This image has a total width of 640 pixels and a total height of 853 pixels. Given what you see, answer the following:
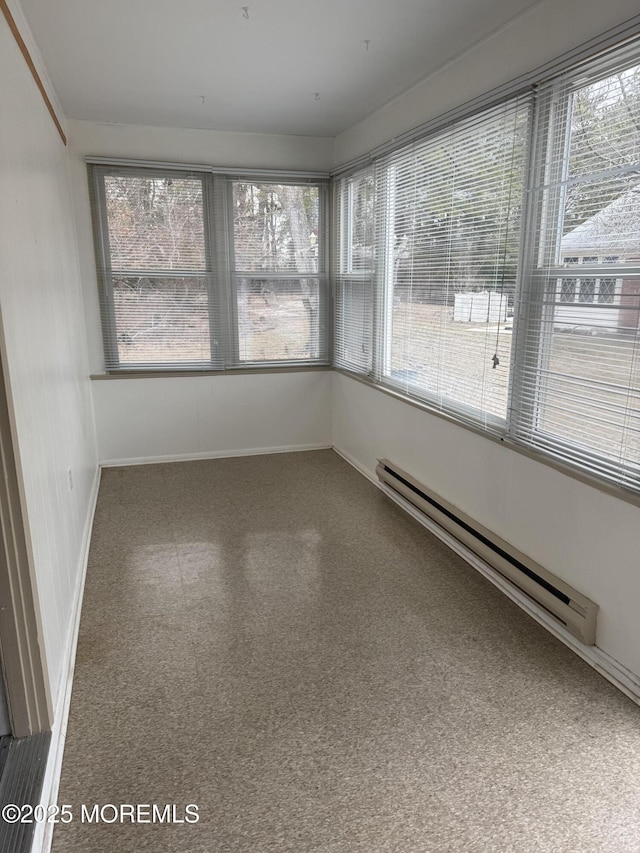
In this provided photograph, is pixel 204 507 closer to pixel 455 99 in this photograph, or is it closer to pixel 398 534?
pixel 398 534

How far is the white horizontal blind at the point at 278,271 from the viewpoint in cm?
457

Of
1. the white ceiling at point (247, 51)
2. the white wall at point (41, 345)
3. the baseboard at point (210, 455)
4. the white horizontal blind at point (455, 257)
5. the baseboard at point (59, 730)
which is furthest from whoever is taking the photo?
the baseboard at point (210, 455)

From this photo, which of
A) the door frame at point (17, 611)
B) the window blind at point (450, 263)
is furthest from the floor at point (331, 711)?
the window blind at point (450, 263)

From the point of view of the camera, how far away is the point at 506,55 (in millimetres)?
2535

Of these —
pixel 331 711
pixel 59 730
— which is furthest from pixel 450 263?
pixel 59 730

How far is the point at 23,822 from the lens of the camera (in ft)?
4.78

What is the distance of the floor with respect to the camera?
61.7 inches

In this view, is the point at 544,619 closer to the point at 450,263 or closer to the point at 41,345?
the point at 450,263

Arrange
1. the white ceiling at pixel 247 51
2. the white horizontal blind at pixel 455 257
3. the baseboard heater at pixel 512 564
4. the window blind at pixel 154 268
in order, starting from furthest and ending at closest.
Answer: the window blind at pixel 154 268, the white horizontal blind at pixel 455 257, the white ceiling at pixel 247 51, the baseboard heater at pixel 512 564

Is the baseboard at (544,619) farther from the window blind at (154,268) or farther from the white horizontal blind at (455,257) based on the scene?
the window blind at (154,268)

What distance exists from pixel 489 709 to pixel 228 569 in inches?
57.7

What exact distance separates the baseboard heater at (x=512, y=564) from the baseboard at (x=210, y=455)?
4.88 feet

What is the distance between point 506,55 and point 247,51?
3.99 feet

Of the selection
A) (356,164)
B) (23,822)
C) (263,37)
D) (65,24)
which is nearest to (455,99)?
(263,37)
